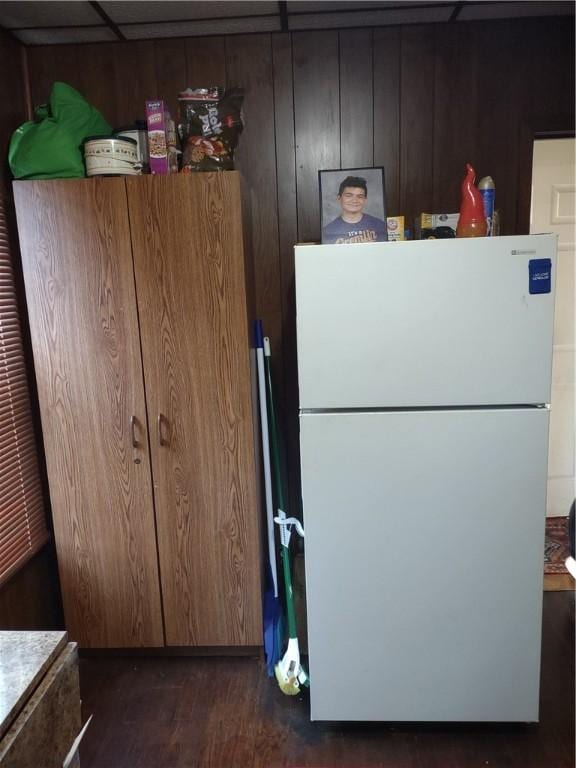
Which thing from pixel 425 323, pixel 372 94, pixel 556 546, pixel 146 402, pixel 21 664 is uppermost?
pixel 372 94

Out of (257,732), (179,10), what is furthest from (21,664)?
(179,10)

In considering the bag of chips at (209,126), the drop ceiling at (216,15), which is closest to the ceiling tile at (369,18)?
the drop ceiling at (216,15)

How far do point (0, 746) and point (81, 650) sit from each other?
1407mm

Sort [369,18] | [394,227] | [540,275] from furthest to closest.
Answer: [369,18] → [394,227] → [540,275]

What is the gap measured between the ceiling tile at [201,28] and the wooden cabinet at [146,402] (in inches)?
26.4

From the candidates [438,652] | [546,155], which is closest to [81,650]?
[438,652]

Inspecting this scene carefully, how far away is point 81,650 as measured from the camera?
2.05 metres

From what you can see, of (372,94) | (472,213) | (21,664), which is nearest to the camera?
(21,664)

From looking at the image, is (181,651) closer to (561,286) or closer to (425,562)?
(425,562)

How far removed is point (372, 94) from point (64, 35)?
1.20m

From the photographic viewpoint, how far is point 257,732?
174cm

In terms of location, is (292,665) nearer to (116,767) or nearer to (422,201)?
(116,767)

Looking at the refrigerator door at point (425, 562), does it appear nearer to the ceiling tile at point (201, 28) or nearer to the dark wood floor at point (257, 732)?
the dark wood floor at point (257, 732)

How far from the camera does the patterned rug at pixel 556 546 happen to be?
98.8 inches
